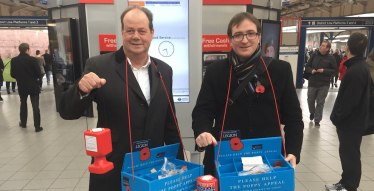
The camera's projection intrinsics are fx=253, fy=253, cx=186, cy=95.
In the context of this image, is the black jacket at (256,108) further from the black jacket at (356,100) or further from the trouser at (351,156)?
the trouser at (351,156)

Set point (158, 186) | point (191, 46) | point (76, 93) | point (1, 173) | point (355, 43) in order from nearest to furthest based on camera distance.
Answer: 1. point (158, 186)
2. point (76, 93)
3. point (191, 46)
4. point (355, 43)
5. point (1, 173)

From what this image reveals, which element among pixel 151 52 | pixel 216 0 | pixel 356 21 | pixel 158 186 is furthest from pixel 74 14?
pixel 356 21

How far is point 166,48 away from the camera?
240 centimetres

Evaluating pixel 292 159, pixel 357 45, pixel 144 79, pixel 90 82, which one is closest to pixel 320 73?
pixel 357 45

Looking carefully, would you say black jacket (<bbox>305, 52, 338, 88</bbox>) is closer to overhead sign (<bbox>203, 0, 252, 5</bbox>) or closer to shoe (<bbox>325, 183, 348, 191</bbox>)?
overhead sign (<bbox>203, 0, 252, 5</bbox>)

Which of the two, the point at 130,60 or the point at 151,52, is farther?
the point at 151,52

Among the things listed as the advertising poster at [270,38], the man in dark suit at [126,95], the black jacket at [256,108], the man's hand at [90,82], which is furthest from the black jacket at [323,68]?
the man's hand at [90,82]

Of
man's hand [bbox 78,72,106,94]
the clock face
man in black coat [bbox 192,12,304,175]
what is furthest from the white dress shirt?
the clock face

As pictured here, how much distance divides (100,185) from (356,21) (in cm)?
1383

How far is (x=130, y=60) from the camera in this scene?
1533 mm

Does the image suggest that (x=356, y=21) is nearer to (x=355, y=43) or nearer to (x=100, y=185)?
(x=355, y=43)

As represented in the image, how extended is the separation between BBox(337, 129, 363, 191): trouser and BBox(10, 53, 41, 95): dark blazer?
581 centimetres

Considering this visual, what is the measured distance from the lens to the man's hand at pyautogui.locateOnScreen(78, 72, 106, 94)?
1.11m

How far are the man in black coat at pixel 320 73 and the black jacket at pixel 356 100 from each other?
3.30m
